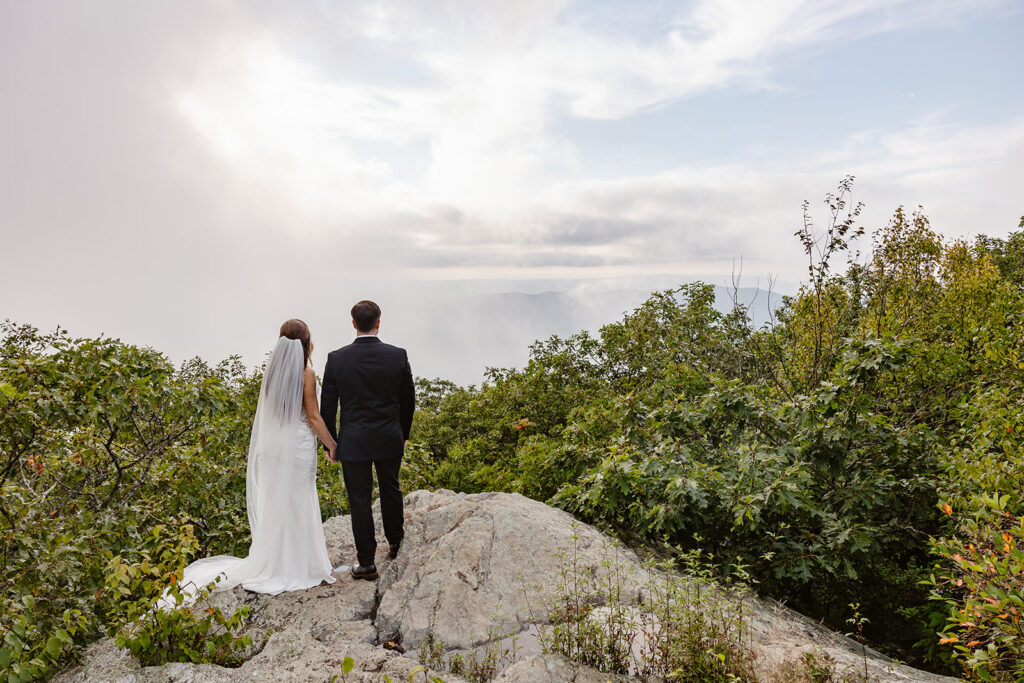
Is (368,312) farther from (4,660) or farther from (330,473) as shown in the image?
(330,473)

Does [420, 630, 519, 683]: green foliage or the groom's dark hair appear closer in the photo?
[420, 630, 519, 683]: green foliage

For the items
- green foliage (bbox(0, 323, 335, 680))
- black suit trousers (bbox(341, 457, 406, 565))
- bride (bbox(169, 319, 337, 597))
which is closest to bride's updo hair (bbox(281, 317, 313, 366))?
bride (bbox(169, 319, 337, 597))

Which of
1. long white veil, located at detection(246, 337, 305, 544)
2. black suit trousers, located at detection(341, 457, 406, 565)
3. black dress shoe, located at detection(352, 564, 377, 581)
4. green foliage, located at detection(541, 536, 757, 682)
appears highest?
long white veil, located at detection(246, 337, 305, 544)

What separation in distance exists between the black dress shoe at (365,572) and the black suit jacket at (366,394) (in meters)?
0.94

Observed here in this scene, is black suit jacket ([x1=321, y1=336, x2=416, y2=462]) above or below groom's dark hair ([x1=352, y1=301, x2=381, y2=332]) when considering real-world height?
below

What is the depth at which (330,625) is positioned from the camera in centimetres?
475

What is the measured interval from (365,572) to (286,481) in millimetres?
1068

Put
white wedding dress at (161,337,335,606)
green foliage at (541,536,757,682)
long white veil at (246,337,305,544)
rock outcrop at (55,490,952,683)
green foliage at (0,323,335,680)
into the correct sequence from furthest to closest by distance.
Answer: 1. long white veil at (246,337,305,544)
2. white wedding dress at (161,337,335,606)
3. green foliage at (0,323,335,680)
4. rock outcrop at (55,490,952,683)
5. green foliage at (541,536,757,682)

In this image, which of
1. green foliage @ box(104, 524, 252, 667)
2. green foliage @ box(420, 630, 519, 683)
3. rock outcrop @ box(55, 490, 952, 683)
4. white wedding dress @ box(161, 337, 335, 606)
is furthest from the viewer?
white wedding dress @ box(161, 337, 335, 606)

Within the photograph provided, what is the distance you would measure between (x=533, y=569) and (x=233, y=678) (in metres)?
2.34

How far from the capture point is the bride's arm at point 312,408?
552cm

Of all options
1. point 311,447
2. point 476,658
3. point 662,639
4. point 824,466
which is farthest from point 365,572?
point 824,466

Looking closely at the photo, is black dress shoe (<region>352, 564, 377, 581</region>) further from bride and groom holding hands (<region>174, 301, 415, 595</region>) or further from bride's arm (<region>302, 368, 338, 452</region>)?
bride's arm (<region>302, 368, 338, 452</region>)

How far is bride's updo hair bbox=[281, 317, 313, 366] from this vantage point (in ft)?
18.0
